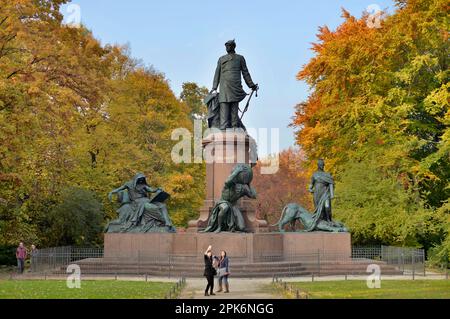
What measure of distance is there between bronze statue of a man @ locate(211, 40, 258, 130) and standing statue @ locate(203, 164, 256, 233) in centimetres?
324

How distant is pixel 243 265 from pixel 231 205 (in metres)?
2.92

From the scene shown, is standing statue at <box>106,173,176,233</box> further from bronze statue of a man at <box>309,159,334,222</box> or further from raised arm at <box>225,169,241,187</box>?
bronze statue of a man at <box>309,159,334,222</box>

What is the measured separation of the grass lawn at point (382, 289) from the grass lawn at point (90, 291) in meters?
4.19

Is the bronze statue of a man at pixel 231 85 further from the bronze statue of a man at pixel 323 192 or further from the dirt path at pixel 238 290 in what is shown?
the dirt path at pixel 238 290

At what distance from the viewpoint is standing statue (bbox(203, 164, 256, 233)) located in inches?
1022

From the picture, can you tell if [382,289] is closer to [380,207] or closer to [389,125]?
[380,207]

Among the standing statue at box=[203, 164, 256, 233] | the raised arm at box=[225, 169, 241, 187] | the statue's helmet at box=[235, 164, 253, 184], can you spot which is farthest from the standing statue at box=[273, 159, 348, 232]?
the raised arm at box=[225, 169, 241, 187]

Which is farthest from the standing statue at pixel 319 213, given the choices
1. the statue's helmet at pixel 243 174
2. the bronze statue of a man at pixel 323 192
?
the statue's helmet at pixel 243 174

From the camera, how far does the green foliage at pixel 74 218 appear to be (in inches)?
1415

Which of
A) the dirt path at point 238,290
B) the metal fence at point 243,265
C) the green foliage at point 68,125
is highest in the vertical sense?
the green foliage at point 68,125

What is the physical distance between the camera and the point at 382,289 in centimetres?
1950

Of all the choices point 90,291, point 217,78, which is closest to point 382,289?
point 90,291

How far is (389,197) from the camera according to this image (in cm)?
3572
